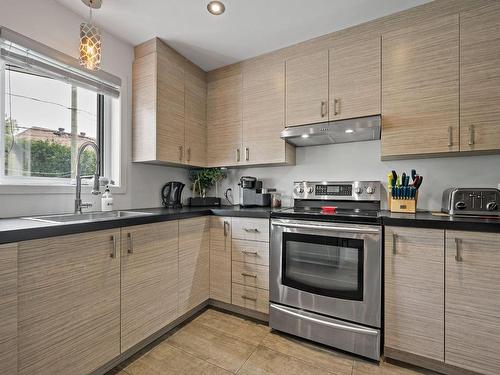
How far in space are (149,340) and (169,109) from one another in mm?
1844

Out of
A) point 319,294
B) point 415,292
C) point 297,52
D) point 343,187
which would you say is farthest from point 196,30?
point 415,292

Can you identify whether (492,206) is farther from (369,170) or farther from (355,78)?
(355,78)

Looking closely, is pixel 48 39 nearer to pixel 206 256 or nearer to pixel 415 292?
pixel 206 256

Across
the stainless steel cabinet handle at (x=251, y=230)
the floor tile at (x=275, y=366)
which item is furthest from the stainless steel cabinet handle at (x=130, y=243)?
the floor tile at (x=275, y=366)

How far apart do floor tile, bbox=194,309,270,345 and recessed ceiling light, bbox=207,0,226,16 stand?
7.82ft

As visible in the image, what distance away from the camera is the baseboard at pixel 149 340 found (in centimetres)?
138

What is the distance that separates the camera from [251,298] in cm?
197

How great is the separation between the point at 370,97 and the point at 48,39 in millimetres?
2323

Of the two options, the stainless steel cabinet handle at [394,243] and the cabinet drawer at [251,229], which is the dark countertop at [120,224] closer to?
the stainless steel cabinet handle at [394,243]

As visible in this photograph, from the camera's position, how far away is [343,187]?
2143mm

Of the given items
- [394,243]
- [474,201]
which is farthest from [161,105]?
[474,201]

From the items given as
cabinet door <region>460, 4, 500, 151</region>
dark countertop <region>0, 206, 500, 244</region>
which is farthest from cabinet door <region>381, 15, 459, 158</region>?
dark countertop <region>0, 206, 500, 244</region>

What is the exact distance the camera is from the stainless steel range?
1524 millimetres

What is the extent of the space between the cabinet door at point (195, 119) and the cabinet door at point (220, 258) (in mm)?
709
